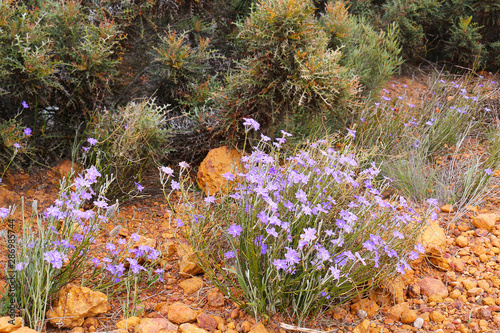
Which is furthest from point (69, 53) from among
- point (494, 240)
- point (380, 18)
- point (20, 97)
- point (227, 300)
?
point (380, 18)

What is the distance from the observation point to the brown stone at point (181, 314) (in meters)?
2.07

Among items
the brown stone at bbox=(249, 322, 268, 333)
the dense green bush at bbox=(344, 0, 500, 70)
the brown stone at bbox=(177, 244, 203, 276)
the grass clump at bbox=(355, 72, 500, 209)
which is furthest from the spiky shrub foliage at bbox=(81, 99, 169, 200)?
the dense green bush at bbox=(344, 0, 500, 70)

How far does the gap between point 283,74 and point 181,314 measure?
6.56 feet

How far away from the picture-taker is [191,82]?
3852mm

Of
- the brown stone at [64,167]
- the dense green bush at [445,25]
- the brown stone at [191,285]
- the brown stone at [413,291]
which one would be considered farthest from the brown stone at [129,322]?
the dense green bush at [445,25]

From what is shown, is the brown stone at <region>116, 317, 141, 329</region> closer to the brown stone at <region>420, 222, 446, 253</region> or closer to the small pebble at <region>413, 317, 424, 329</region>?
the small pebble at <region>413, 317, 424, 329</region>

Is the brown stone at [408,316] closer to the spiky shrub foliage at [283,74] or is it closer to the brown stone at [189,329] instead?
the brown stone at [189,329]

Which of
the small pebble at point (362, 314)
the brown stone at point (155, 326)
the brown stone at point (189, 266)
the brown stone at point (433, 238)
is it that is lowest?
the small pebble at point (362, 314)

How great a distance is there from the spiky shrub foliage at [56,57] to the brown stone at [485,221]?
3012 mm

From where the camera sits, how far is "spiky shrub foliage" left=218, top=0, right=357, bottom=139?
3129 millimetres

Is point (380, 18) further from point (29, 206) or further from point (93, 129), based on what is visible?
point (29, 206)

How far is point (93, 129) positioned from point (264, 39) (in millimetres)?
1570

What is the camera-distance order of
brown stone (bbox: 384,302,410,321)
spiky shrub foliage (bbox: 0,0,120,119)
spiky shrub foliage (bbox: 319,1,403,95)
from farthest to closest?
spiky shrub foliage (bbox: 319,1,403,95) → spiky shrub foliage (bbox: 0,0,120,119) → brown stone (bbox: 384,302,410,321)

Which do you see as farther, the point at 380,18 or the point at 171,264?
the point at 380,18
